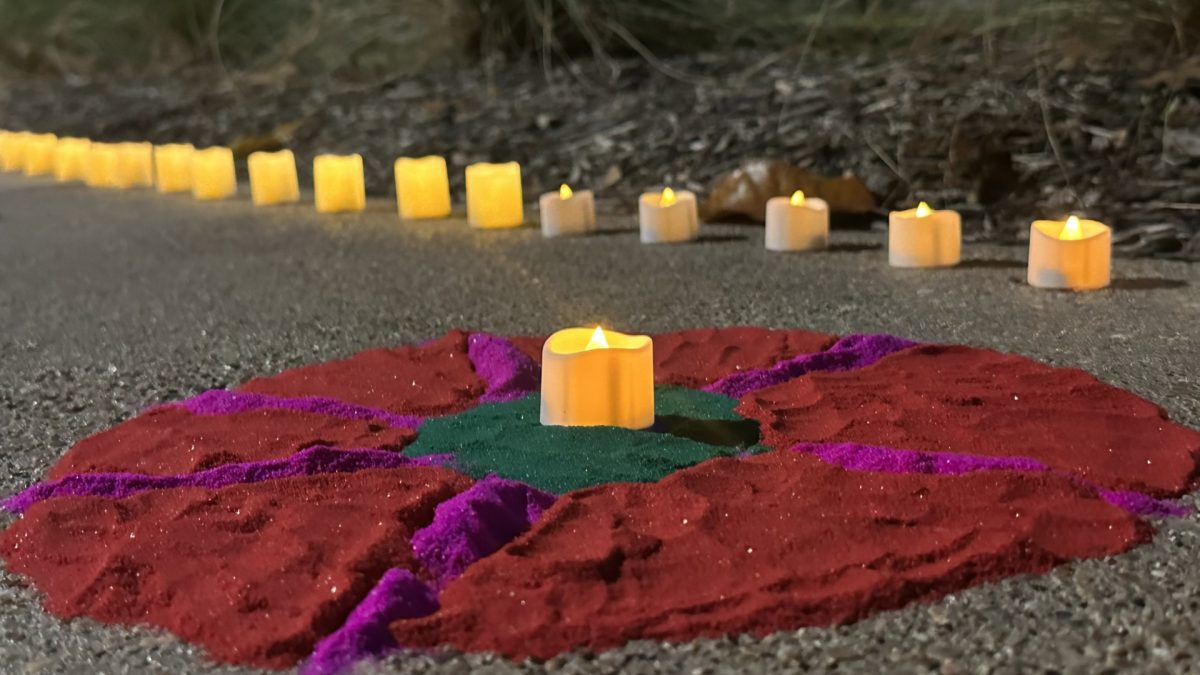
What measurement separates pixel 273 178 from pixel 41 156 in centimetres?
154

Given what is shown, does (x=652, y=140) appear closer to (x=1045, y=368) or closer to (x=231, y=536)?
(x=1045, y=368)

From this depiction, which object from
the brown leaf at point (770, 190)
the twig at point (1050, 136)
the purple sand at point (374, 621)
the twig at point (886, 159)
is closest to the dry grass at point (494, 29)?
the twig at point (1050, 136)

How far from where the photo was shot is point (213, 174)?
13.1 ft

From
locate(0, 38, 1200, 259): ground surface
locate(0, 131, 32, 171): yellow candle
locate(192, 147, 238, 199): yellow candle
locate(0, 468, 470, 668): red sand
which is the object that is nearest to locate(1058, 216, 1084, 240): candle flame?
locate(0, 38, 1200, 259): ground surface

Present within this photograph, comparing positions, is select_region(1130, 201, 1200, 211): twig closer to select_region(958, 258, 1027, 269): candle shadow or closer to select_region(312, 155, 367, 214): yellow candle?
select_region(958, 258, 1027, 269): candle shadow

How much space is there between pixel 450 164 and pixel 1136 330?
2295 mm

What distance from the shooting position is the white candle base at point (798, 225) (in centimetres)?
275

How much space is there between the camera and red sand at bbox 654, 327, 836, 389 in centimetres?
183

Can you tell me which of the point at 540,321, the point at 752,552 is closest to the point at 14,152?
the point at 540,321

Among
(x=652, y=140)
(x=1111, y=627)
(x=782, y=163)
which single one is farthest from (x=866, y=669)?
(x=652, y=140)

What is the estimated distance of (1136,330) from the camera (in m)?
2.00

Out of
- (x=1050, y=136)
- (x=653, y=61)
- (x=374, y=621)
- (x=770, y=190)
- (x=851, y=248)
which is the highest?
(x=653, y=61)

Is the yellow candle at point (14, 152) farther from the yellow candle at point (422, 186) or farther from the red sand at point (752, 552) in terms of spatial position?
the red sand at point (752, 552)

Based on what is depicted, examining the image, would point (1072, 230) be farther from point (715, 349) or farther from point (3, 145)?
point (3, 145)
